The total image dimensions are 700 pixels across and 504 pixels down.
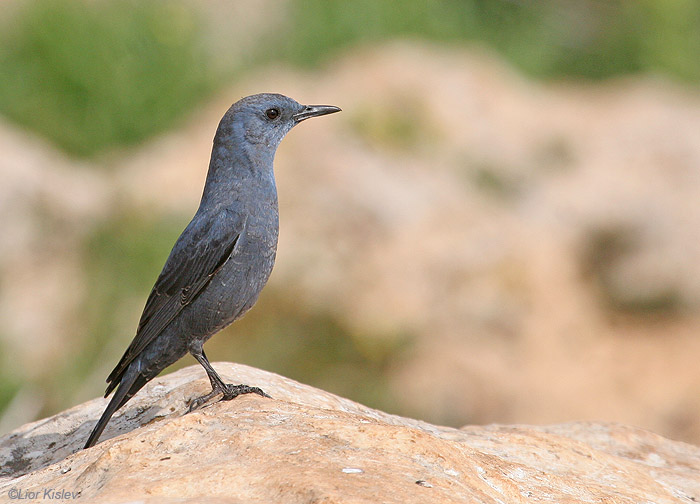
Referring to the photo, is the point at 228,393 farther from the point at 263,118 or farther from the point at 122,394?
the point at 263,118

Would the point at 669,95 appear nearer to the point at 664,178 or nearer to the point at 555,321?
the point at 664,178

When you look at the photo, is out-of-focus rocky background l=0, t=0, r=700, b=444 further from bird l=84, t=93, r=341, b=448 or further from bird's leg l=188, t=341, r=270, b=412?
bird's leg l=188, t=341, r=270, b=412

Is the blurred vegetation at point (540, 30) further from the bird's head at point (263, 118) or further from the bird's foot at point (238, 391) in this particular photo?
the bird's foot at point (238, 391)

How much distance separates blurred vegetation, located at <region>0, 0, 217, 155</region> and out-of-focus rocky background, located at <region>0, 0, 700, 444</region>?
3 cm

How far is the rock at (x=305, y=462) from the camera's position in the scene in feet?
9.77

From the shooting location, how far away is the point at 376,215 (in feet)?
33.1

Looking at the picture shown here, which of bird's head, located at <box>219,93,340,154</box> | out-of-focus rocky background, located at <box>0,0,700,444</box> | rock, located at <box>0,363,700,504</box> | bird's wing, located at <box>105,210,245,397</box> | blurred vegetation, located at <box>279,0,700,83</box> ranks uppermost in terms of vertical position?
blurred vegetation, located at <box>279,0,700,83</box>

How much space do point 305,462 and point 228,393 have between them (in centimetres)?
103

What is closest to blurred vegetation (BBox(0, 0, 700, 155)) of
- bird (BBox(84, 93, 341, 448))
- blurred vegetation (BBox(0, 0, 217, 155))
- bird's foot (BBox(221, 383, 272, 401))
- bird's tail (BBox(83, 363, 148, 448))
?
blurred vegetation (BBox(0, 0, 217, 155))

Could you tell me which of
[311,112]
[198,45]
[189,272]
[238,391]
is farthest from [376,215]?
[238,391]

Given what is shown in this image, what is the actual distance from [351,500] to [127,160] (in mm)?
9026

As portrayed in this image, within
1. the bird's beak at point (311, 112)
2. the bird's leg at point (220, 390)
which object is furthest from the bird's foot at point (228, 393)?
the bird's beak at point (311, 112)

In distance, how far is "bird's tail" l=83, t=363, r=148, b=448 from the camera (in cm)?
414

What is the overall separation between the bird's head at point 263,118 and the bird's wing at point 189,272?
1.79 ft
